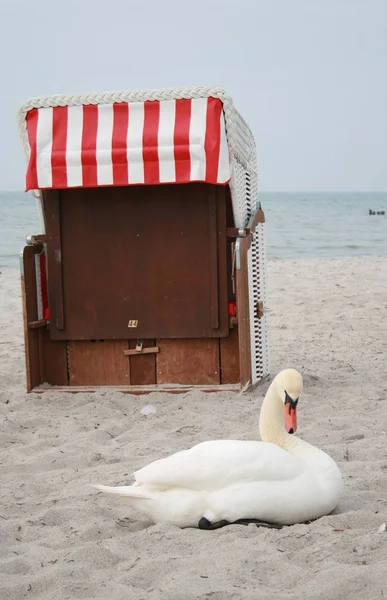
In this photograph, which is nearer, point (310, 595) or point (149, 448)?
point (310, 595)

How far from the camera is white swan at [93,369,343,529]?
3318 mm

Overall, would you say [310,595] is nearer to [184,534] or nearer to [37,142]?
[184,534]

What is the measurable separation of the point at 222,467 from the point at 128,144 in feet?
9.92

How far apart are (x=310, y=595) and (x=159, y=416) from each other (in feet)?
9.68

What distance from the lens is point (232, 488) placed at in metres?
3.33

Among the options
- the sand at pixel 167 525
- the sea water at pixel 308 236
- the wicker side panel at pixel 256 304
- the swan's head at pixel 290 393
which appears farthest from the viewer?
the sea water at pixel 308 236

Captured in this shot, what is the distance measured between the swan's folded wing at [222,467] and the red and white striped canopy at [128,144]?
8.75 ft

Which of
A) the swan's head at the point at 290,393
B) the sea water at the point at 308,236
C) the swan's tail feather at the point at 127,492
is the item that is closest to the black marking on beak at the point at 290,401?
the swan's head at the point at 290,393

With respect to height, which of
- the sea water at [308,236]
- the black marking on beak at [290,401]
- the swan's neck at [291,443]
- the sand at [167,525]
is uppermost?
the black marking on beak at [290,401]

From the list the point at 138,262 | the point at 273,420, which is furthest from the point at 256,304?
the point at 273,420

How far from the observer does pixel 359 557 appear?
9.81ft

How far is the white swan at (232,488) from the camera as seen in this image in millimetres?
3318

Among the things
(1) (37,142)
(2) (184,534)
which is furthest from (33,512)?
(1) (37,142)

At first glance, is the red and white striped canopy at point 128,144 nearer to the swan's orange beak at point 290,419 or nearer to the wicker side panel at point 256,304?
the wicker side panel at point 256,304
